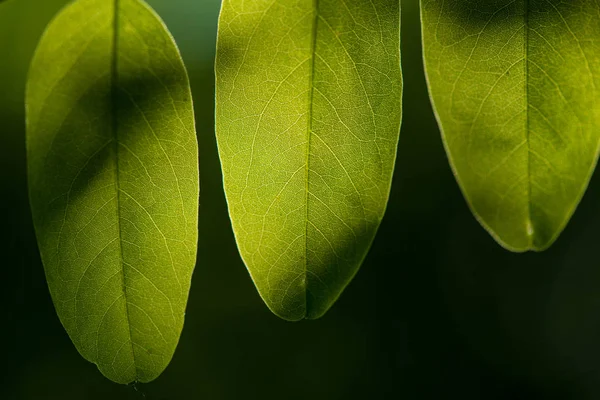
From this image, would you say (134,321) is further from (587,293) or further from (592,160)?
(587,293)

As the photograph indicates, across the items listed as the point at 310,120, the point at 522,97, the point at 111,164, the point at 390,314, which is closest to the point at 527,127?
the point at 522,97

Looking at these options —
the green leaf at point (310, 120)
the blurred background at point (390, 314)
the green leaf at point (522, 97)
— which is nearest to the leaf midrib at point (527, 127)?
the green leaf at point (522, 97)

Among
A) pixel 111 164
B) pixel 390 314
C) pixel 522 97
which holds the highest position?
pixel 522 97

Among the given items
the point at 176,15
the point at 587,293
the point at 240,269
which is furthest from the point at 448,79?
the point at 587,293

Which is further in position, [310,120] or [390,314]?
[390,314]

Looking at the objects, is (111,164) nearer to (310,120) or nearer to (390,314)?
(310,120)

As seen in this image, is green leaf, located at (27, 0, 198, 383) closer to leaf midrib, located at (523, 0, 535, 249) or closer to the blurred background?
leaf midrib, located at (523, 0, 535, 249)
